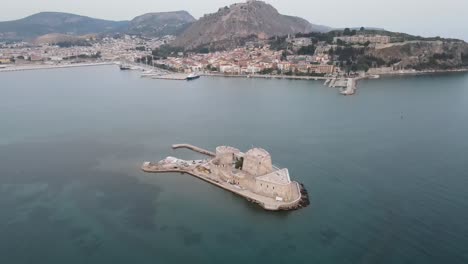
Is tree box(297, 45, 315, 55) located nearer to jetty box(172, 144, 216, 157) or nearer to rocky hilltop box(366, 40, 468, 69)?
rocky hilltop box(366, 40, 468, 69)


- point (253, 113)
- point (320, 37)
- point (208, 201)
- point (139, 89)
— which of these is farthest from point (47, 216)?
point (320, 37)

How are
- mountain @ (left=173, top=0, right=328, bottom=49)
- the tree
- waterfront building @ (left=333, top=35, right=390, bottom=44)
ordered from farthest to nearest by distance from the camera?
mountain @ (left=173, top=0, right=328, bottom=49), the tree, waterfront building @ (left=333, top=35, right=390, bottom=44)

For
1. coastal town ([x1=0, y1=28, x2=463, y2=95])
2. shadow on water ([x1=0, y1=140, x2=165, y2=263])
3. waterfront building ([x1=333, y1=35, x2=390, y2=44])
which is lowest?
shadow on water ([x1=0, y1=140, x2=165, y2=263])

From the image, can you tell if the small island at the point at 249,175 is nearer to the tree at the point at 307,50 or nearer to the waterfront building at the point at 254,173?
the waterfront building at the point at 254,173

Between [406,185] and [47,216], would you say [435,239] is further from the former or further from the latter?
[47,216]

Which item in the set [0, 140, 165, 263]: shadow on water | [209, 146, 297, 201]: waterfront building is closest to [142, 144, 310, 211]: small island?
[209, 146, 297, 201]: waterfront building

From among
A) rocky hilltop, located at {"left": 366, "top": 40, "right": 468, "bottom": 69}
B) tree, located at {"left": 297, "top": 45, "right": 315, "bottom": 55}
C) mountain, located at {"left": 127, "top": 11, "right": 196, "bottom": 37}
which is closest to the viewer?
rocky hilltop, located at {"left": 366, "top": 40, "right": 468, "bottom": 69}

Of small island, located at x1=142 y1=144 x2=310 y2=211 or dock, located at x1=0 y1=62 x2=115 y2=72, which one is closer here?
small island, located at x1=142 y1=144 x2=310 y2=211
